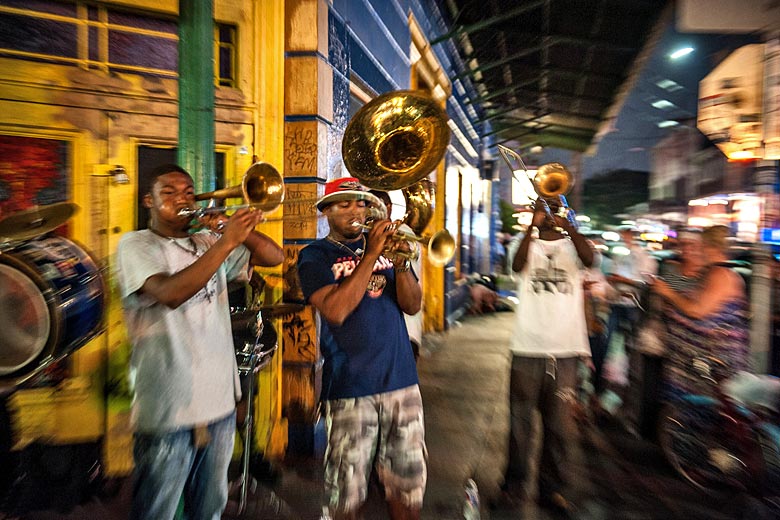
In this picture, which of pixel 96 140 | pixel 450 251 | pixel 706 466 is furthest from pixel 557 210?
pixel 96 140

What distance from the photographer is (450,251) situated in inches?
130

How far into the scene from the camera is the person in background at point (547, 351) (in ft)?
12.0

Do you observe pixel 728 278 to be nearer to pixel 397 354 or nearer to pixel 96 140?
pixel 397 354

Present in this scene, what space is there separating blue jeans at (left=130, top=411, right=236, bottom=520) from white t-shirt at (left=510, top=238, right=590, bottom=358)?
86.1 inches

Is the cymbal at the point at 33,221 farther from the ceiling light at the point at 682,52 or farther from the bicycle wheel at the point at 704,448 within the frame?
the ceiling light at the point at 682,52

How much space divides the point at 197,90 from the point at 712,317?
3727mm

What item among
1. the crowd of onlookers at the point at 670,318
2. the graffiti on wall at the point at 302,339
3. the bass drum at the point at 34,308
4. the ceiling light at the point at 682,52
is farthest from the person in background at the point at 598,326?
the ceiling light at the point at 682,52

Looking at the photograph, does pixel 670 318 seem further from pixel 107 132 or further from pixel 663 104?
pixel 663 104

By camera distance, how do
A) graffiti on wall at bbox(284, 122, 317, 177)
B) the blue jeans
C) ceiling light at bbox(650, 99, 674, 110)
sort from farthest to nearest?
1. ceiling light at bbox(650, 99, 674, 110)
2. graffiti on wall at bbox(284, 122, 317, 177)
3. the blue jeans

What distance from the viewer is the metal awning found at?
827cm

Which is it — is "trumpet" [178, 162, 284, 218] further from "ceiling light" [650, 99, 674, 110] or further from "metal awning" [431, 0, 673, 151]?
"ceiling light" [650, 99, 674, 110]

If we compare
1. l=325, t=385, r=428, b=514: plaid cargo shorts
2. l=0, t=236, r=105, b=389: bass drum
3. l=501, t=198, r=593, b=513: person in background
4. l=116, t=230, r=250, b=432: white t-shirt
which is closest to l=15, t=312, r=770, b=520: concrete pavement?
l=501, t=198, r=593, b=513: person in background

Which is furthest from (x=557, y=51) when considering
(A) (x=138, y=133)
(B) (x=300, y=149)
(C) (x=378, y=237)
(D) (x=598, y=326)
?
(C) (x=378, y=237)

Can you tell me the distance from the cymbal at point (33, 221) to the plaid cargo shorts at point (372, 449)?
144 centimetres
